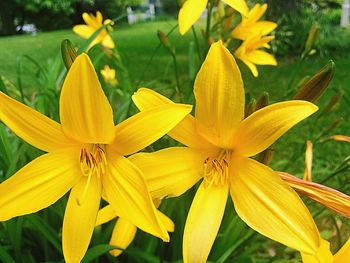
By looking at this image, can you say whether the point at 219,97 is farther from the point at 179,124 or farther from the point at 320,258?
the point at 320,258

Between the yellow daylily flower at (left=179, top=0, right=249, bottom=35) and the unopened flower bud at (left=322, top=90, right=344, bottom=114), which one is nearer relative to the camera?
the yellow daylily flower at (left=179, top=0, right=249, bottom=35)

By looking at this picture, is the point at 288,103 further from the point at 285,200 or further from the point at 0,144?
the point at 0,144

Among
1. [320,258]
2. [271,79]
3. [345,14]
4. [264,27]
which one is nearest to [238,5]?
[320,258]

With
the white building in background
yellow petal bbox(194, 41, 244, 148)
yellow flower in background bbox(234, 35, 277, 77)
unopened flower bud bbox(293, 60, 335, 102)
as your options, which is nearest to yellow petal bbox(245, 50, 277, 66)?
yellow flower in background bbox(234, 35, 277, 77)

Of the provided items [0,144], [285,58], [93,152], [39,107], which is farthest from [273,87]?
[93,152]

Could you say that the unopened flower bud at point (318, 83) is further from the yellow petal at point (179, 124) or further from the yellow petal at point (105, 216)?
the yellow petal at point (105, 216)

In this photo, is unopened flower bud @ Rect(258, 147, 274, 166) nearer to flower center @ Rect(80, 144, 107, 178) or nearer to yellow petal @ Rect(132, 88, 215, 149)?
yellow petal @ Rect(132, 88, 215, 149)

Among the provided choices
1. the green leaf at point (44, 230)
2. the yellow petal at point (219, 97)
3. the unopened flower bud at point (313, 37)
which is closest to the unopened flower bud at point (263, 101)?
the yellow petal at point (219, 97)

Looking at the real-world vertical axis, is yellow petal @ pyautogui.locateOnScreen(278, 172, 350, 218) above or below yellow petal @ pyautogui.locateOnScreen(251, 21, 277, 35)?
below
